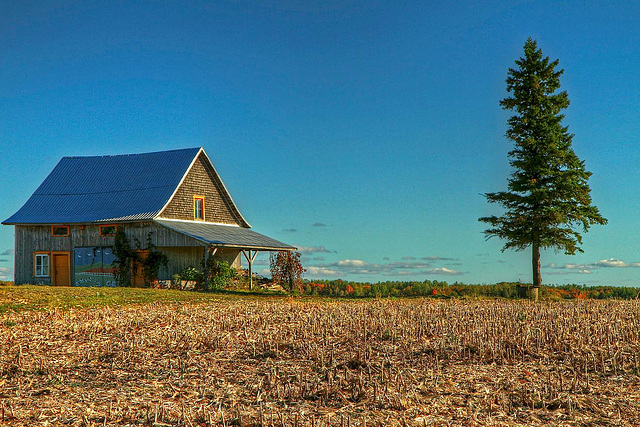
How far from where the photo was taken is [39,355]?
1220 cm

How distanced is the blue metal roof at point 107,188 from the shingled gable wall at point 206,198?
0.61 meters

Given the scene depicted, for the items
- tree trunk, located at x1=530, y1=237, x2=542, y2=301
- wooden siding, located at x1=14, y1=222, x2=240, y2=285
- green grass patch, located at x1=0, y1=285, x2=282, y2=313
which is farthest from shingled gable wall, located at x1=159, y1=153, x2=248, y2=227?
tree trunk, located at x1=530, y1=237, x2=542, y2=301

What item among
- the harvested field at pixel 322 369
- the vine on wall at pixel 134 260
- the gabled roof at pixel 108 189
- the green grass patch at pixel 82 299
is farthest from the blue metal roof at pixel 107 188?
the harvested field at pixel 322 369

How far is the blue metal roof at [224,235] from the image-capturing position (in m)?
31.4

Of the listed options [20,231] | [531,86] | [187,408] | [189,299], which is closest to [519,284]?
[531,86]

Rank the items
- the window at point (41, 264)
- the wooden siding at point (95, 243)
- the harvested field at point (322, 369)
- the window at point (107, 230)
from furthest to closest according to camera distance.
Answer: the window at point (41, 264), the window at point (107, 230), the wooden siding at point (95, 243), the harvested field at point (322, 369)

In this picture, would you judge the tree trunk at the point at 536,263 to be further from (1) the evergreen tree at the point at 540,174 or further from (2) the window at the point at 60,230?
(2) the window at the point at 60,230

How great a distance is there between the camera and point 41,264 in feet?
117

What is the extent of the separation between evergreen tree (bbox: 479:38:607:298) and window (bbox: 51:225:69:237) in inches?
895

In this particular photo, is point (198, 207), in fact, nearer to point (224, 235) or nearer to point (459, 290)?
point (224, 235)

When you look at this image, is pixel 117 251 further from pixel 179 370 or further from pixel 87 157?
pixel 179 370

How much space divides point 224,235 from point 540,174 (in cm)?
1641

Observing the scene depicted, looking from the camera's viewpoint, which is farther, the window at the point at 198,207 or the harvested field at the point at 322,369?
the window at the point at 198,207

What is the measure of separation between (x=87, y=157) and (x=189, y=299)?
69.9 ft
